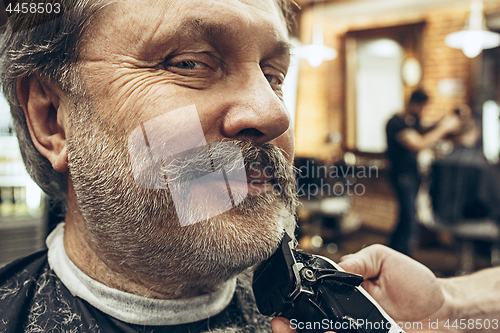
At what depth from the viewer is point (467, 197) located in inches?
110

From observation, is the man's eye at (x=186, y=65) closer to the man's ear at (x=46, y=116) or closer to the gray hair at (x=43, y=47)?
the gray hair at (x=43, y=47)

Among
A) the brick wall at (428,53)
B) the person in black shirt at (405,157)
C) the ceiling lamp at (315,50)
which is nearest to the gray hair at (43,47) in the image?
the person in black shirt at (405,157)

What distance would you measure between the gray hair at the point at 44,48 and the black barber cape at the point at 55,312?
307 mm

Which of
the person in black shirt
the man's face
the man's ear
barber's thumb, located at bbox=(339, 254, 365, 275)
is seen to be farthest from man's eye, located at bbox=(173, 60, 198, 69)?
the person in black shirt

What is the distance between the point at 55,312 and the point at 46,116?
49cm

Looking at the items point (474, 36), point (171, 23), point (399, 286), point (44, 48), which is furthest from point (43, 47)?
point (474, 36)

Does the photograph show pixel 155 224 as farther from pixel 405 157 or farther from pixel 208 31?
pixel 405 157

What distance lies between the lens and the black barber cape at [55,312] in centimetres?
82

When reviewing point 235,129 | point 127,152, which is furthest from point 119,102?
point 235,129

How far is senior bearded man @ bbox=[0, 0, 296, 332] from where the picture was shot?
→ 0.71m

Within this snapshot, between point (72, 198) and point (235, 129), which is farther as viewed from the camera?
point (72, 198)

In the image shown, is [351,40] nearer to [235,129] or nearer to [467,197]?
[467,197]

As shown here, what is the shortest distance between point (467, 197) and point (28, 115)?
305 cm

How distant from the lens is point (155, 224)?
74 centimetres
